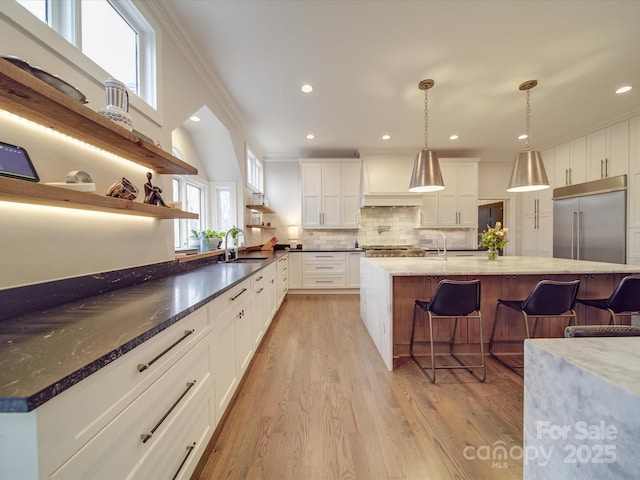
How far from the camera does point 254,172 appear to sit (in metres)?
4.68

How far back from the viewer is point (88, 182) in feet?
3.68

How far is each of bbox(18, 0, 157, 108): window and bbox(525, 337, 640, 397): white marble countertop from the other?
7.94 feet

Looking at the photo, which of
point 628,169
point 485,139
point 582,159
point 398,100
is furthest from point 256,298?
point 582,159

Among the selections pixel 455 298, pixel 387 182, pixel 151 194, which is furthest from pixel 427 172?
pixel 151 194

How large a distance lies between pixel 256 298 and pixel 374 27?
2.56 meters

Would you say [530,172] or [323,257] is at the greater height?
[530,172]

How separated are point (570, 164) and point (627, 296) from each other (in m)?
3.43

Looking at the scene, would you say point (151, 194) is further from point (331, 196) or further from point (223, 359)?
point (331, 196)

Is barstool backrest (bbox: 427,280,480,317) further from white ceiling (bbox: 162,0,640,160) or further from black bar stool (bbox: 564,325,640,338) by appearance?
white ceiling (bbox: 162,0,640,160)

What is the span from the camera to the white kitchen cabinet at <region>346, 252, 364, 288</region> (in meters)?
4.77

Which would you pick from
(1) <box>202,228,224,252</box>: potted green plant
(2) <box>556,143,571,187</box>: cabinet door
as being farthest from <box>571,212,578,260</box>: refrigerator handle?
(1) <box>202,228,224,252</box>: potted green plant

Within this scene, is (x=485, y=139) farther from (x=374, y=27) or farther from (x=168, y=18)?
(x=168, y=18)

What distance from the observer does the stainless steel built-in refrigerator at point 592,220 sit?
3531 mm

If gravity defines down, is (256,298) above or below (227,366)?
above
